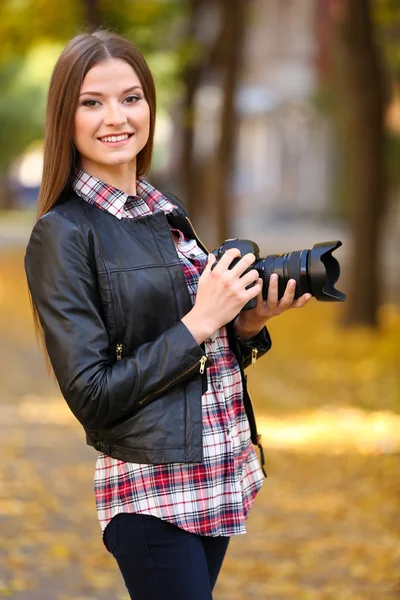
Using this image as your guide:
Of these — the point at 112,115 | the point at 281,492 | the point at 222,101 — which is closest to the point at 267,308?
the point at 112,115

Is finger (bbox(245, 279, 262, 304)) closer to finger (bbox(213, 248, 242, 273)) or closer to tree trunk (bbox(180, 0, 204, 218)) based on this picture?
finger (bbox(213, 248, 242, 273))

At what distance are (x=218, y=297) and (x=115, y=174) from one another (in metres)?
0.45

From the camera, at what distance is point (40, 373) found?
1059 cm

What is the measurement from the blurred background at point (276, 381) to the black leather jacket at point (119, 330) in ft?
3.30

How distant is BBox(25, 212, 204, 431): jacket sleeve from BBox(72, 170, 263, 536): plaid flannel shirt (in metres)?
0.17

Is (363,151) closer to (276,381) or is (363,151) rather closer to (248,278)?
(276,381)

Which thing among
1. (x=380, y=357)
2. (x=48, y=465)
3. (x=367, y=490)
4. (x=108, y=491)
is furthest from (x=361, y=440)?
(x=108, y=491)

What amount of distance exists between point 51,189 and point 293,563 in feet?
10.8

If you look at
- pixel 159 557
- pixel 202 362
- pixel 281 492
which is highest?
pixel 202 362

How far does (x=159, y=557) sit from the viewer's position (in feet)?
7.73

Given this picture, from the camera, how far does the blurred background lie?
202 inches

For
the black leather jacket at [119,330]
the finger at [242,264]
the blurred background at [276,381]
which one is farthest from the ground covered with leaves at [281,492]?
the finger at [242,264]

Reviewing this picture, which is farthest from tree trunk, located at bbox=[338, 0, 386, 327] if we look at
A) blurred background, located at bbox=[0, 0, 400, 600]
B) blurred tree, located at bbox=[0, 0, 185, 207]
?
blurred tree, located at bbox=[0, 0, 185, 207]

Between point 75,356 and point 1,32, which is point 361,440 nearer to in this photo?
point 75,356
